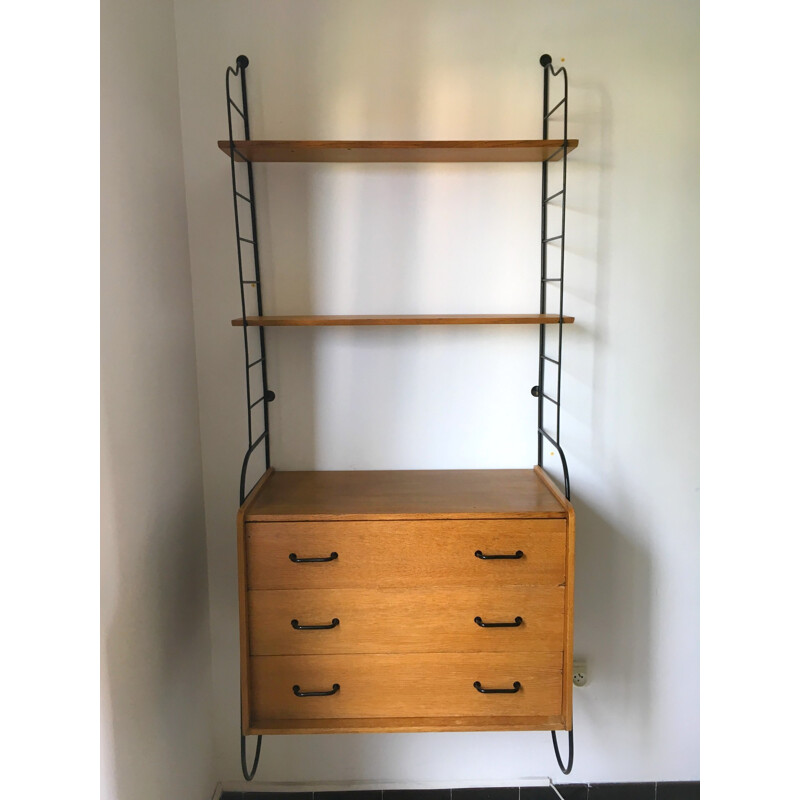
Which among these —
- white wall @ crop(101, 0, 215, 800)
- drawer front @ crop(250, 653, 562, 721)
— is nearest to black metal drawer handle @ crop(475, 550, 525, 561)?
drawer front @ crop(250, 653, 562, 721)

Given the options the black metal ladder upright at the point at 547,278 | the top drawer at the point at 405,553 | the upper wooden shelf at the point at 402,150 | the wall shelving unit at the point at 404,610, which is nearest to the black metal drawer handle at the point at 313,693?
the wall shelving unit at the point at 404,610

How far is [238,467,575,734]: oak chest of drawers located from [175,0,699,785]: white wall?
0.41 m

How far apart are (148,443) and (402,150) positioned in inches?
37.8

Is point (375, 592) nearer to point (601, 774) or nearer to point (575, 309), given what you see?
point (575, 309)

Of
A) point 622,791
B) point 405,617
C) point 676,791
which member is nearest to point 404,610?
point 405,617

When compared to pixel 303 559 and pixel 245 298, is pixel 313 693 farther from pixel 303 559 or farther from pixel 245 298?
pixel 245 298

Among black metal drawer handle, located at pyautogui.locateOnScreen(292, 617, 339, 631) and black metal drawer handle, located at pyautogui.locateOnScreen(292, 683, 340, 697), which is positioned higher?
black metal drawer handle, located at pyautogui.locateOnScreen(292, 617, 339, 631)

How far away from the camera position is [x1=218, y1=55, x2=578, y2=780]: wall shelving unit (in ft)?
5.37

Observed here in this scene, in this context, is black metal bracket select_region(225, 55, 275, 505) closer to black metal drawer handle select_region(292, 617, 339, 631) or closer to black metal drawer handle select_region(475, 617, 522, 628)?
black metal drawer handle select_region(292, 617, 339, 631)

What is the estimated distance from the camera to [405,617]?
1.66 meters

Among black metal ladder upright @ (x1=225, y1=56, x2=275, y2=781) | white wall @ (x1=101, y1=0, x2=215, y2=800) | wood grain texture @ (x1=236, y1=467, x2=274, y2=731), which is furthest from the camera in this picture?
black metal ladder upright @ (x1=225, y1=56, x2=275, y2=781)

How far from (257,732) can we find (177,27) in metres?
1.85

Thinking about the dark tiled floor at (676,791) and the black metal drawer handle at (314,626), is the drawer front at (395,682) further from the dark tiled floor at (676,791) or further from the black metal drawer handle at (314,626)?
the dark tiled floor at (676,791)
